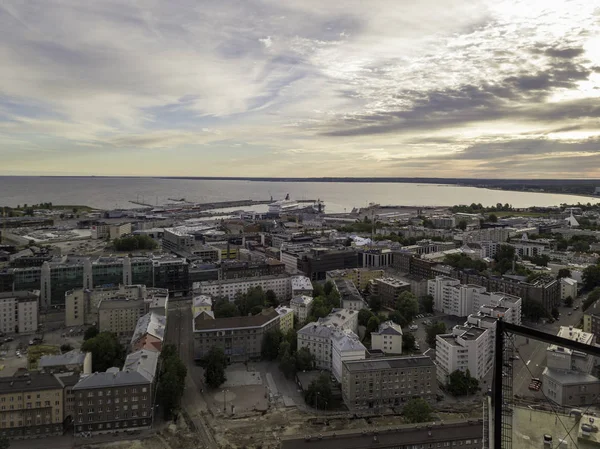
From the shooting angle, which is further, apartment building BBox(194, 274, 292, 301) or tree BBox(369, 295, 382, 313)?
apartment building BBox(194, 274, 292, 301)

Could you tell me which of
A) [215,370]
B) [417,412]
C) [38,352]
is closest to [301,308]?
[215,370]

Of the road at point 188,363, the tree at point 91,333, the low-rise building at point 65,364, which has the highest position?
the low-rise building at point 65,364

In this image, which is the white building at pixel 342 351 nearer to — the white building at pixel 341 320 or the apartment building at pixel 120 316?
the white building at pixel 341 320

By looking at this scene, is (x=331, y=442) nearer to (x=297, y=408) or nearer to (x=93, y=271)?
(x=297, y=408)

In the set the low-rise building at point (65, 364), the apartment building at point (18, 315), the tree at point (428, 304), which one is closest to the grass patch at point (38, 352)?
the low-rise building at point (65, 364)

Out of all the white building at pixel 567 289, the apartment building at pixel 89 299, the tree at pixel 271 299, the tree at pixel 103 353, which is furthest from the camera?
the white building at pixel 567 289

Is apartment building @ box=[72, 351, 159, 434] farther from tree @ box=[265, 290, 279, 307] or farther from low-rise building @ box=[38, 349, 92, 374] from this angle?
tree @ box=[265, 290, 279, 307]

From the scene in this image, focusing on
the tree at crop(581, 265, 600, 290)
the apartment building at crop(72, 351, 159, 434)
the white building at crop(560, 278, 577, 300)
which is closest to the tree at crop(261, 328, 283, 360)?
the apartment building at crop(72, 351, 159, 434)
